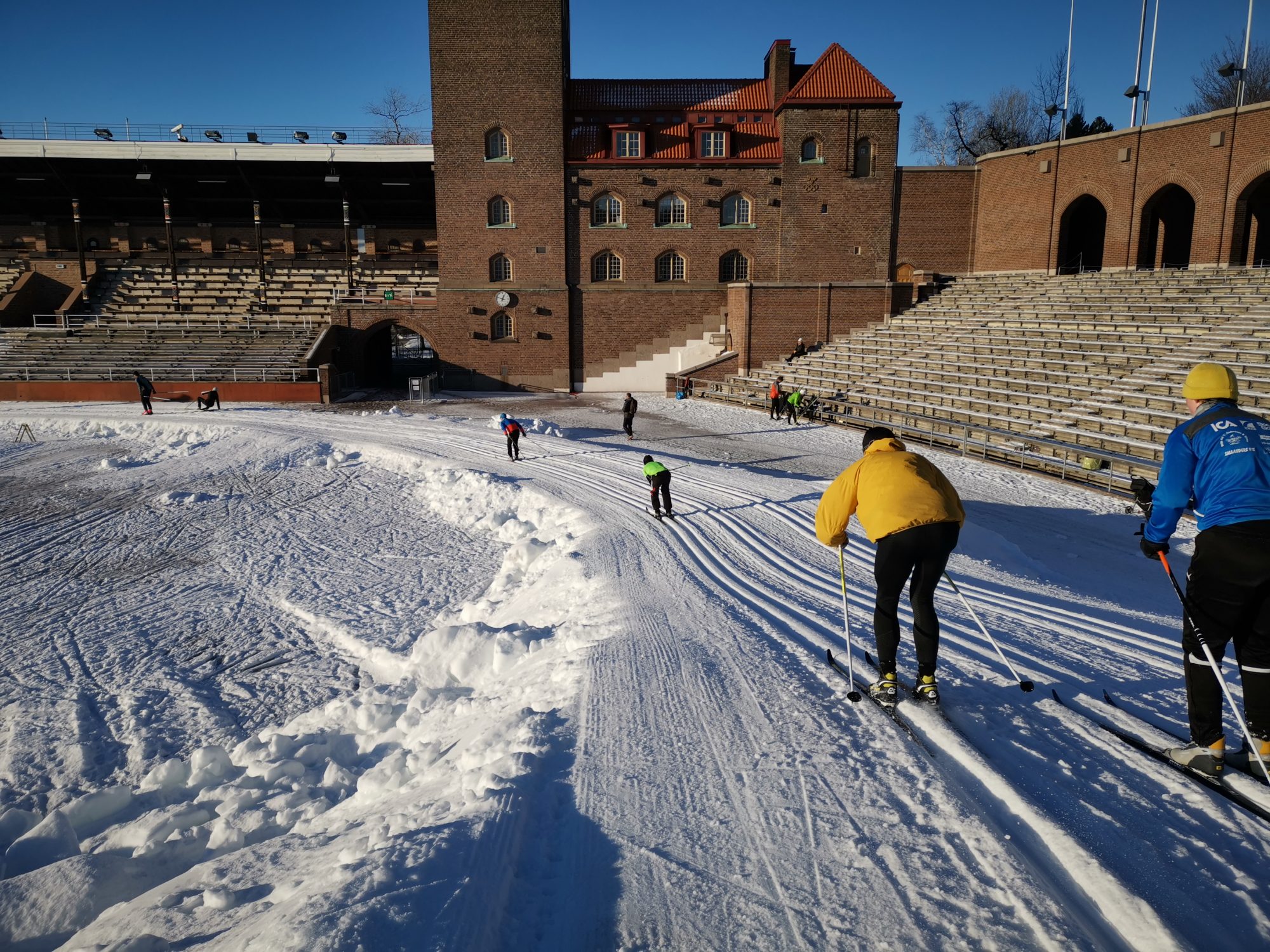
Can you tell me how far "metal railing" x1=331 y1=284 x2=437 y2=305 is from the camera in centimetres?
3512

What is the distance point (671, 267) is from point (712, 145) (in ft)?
20.2

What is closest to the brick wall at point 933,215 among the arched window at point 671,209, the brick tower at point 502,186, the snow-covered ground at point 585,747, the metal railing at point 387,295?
the arched window at point 671,209

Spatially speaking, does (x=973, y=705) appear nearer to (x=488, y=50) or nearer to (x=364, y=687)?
(x=364, y=687)

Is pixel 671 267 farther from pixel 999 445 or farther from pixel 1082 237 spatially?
pixel 999 445

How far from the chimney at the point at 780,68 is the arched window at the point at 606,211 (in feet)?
30.8

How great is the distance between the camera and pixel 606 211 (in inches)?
1411

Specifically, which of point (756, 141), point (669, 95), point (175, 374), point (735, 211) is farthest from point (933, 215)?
point (175, 374)

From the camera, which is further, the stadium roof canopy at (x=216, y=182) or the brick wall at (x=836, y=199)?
the stadium roof canopy at (x=216, y=182)

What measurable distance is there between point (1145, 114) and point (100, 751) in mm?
39905

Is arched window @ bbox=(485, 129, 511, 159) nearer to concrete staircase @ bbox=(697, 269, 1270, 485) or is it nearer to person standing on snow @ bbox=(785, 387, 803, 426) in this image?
concrete staircase @ bbox=(697, 269, 1270, 485)

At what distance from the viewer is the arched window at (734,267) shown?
36.3 meters

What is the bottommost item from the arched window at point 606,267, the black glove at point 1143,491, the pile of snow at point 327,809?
the pile of snow at point 327,809

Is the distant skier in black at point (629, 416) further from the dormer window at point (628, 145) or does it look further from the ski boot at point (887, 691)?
the dormer window at point (628, 145)

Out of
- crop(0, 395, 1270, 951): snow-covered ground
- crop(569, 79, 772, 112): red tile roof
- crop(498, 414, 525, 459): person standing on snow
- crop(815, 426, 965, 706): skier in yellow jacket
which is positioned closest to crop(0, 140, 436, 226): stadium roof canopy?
crop(569, 79, 772, 112): red tile roof
